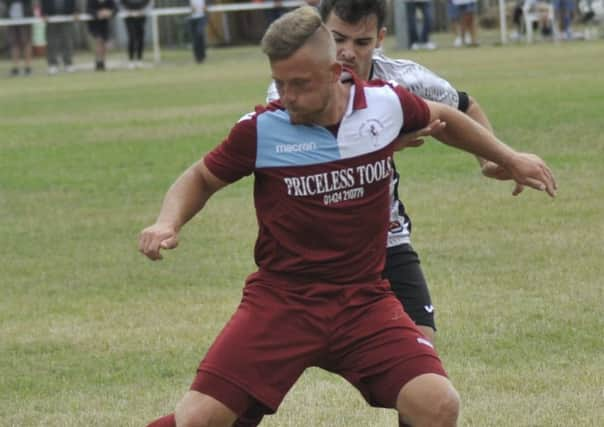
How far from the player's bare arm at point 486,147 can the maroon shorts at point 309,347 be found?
0.63m

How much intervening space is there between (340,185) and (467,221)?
6.65 m

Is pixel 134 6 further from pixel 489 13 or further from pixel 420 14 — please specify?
A: pixel 489 13

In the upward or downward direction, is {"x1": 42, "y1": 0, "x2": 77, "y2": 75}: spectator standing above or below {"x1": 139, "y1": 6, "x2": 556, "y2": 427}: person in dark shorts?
below

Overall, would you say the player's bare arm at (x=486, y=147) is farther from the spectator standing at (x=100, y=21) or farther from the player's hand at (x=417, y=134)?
the spectator standing at (x=100, y=21)

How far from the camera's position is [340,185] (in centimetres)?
500

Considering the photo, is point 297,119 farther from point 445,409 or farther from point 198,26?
point 198,26

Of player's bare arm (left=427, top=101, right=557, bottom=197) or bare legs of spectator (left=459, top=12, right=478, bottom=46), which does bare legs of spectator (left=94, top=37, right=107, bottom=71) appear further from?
player's bare arm (left=427, top=101, right=557, bottom=197)

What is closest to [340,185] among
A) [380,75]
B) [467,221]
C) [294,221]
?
[294,221]

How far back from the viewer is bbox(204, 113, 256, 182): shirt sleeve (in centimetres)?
502

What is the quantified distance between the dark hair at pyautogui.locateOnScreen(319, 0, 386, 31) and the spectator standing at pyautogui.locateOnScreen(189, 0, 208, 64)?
1164 inches

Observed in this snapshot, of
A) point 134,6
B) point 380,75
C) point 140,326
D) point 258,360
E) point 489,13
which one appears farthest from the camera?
point 489,13

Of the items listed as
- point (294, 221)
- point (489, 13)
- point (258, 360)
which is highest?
point (294, 221)

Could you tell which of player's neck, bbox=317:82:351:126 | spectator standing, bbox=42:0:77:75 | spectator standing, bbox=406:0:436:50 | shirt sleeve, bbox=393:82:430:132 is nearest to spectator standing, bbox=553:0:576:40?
spectator standing, bbox=406:0:436:50

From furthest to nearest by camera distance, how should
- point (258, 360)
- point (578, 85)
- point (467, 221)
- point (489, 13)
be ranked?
point (489, 13) < point (578, 85) < point (467, 221) < point (258, 360)
